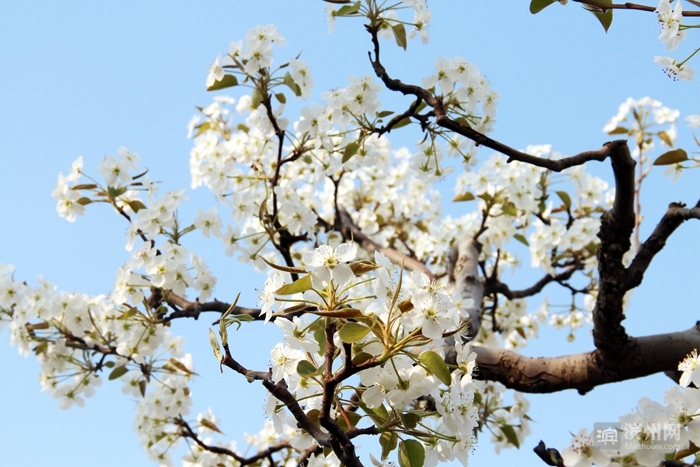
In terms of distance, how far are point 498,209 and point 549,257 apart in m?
0.48

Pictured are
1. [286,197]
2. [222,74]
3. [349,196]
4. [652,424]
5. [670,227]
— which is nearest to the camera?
[652,424]

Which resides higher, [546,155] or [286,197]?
[546,155]

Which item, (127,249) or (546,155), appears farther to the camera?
(546,155)

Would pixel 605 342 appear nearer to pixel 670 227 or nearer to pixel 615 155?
pixel 670 227

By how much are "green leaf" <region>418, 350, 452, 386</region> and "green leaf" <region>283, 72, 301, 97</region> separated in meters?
1.81

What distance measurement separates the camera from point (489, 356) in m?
2.49

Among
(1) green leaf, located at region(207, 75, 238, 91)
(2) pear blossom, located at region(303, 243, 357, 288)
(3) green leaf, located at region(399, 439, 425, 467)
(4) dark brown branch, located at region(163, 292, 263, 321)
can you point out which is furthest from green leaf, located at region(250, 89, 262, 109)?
(3) green leaf, located at region(399, 439, 425, 467)

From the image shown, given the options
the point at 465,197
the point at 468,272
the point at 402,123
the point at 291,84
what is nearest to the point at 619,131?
the point at 465,197

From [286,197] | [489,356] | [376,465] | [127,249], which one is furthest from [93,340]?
[376,465]

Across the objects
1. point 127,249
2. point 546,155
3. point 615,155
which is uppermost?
point 546,155

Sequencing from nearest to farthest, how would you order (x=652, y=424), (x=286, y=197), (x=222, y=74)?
(x=652, y=424)
(x=222, y=74)
(x=286, y=197)

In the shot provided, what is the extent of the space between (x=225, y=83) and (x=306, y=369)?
1787 mm

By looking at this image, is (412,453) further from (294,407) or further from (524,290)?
(524,290)

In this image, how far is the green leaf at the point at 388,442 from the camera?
1.41 meters
